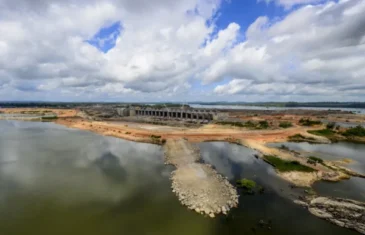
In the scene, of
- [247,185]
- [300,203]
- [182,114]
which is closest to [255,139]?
[247,185]

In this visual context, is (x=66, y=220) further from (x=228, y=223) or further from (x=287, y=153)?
(x=287, y=153)

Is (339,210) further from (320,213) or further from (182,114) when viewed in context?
(182,114)

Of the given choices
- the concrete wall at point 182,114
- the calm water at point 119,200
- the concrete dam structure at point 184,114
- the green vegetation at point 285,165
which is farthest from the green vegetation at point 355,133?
the concrete wall at point 182,114

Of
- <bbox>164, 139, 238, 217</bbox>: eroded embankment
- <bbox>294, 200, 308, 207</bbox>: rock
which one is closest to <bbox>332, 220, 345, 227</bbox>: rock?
<bbox>294, 200, 308, 207</bbox>: rock

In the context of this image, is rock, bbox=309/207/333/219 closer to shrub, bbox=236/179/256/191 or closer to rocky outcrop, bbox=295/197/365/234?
rocky outcrop, bbox=295/197/365/234

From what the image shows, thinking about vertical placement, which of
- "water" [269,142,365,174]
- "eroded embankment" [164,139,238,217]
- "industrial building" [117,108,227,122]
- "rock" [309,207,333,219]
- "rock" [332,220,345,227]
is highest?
"industrial building" [117,108,227,122]

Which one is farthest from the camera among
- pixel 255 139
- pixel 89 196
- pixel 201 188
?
pixel 255 139
